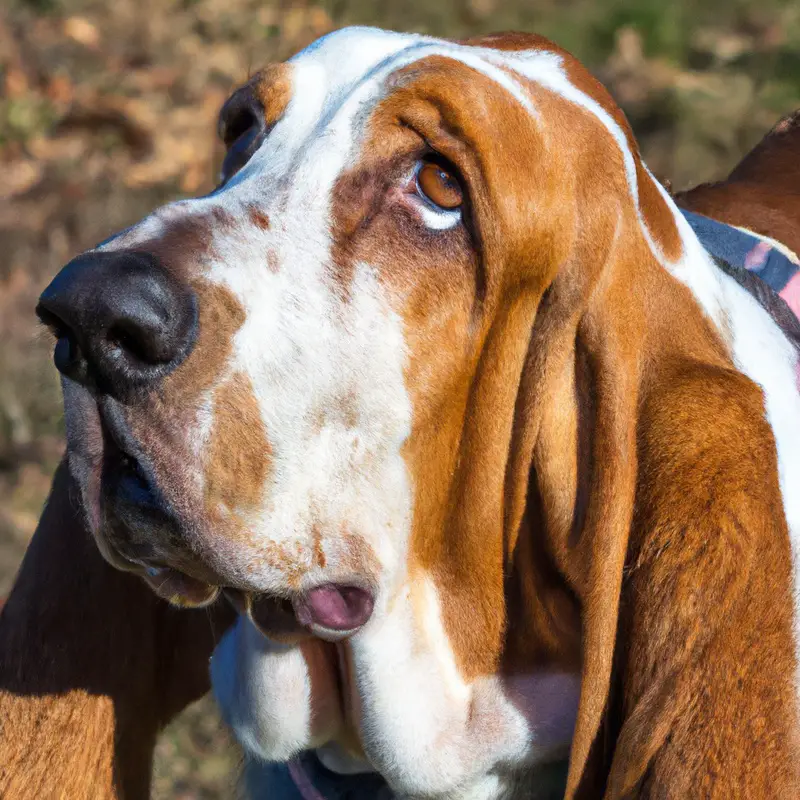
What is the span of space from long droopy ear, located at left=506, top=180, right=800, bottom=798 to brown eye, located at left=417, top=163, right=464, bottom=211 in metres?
0.25

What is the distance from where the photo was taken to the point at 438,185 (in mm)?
2533

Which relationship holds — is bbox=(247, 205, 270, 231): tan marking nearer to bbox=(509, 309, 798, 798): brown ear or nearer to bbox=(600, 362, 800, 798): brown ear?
bbox=(509, 309, 798, 798): brown ear

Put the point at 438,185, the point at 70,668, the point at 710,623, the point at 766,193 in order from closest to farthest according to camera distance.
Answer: the point at 710,623, the point at 438,185, the point at 70,668, the point at 766,193

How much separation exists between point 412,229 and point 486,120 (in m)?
0.24

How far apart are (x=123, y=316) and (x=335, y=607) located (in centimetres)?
74

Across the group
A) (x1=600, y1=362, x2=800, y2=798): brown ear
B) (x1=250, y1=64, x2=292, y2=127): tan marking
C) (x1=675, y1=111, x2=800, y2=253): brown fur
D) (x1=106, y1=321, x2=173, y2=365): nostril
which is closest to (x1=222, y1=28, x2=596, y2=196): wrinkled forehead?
(x1=250, y1=64, x2=292, y2=127): tan marking

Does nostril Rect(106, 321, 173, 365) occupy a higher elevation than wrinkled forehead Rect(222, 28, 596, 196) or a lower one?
lower

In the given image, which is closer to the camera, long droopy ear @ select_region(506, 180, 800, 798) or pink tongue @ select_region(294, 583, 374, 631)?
long droopy ear @ select_region(506, 180, 800, 798)

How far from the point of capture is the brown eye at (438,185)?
8.30ft

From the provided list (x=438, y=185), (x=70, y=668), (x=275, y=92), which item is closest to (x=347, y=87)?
(x=275, y=92)

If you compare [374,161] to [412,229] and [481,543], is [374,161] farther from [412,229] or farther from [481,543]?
[481,543]

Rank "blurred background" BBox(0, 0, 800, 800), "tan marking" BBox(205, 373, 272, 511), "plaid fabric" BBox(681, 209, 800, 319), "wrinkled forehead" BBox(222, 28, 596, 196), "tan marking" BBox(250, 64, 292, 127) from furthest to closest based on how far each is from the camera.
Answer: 1. "blurred background" BBox(0, 0, 800, 800)
2. "plaid fabric" BBox(681, 209, 800, 319)
3. "tan marking" BBox(250, 64, 292, 127)
4. "wrinkled forehead" BBox(222, 28, 596, 196)
5. "tan marking" BBox(205, 373, 272, 511)

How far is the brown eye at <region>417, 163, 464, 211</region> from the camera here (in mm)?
2531

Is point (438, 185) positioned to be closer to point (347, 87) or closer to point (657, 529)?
point (347, 87)
